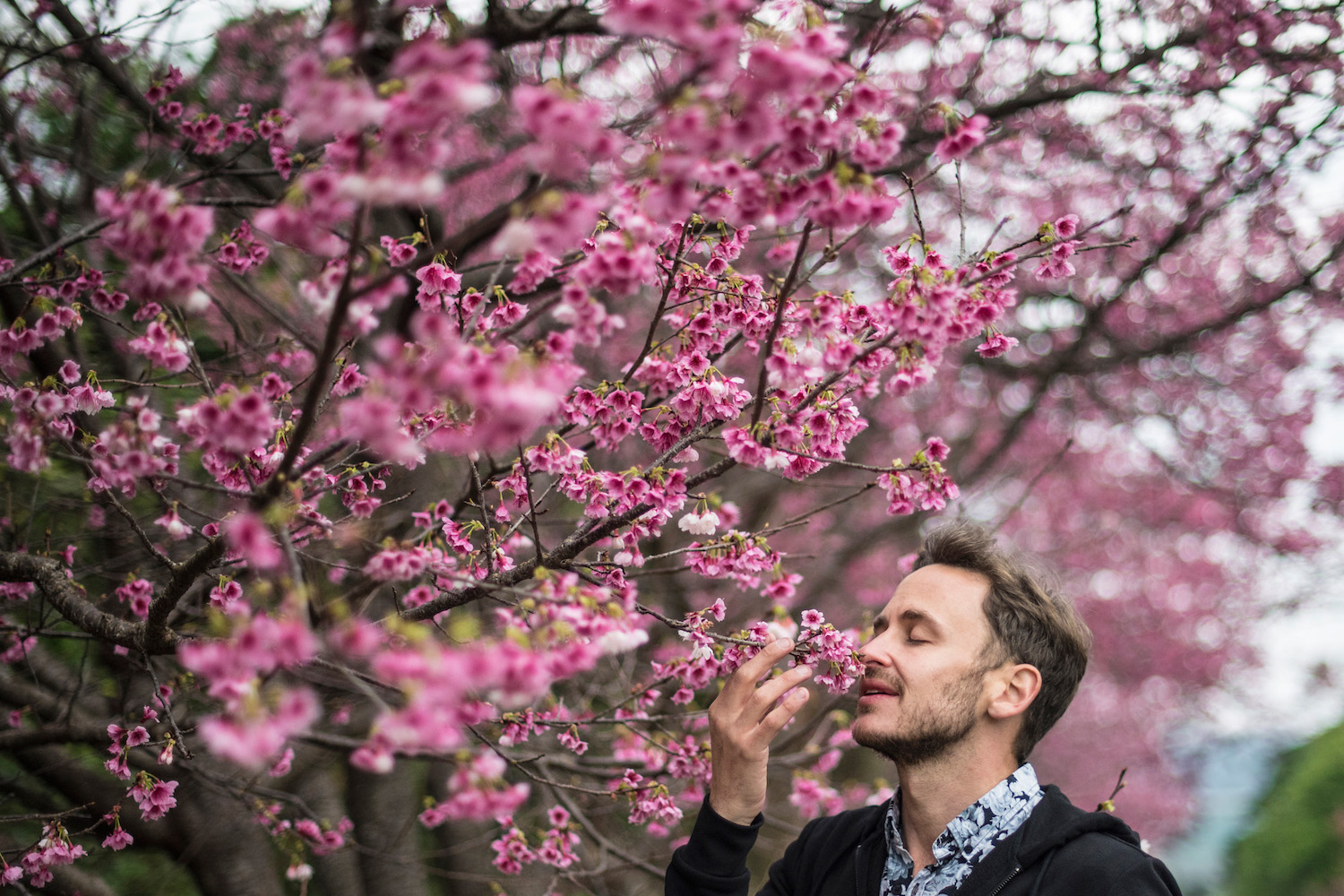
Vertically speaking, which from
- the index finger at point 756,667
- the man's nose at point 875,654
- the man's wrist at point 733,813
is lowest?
the man's wrist at point 733,813

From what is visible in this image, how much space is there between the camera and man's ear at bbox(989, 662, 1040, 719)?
99.0 inches

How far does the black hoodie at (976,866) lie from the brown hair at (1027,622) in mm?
281

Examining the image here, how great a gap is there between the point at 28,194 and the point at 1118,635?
15125 mm

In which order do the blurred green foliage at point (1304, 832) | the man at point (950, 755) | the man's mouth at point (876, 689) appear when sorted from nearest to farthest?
1. the man at point (950, 755)
2. the man's mouth at point (876, 689)
3. the blurred green foliage at point (1304, 832)

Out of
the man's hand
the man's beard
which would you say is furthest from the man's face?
the man's hand

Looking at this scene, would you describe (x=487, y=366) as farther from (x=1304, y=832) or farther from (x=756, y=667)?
(x=1304, y=832)

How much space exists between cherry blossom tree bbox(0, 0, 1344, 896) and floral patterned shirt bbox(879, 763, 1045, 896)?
683 millimetres

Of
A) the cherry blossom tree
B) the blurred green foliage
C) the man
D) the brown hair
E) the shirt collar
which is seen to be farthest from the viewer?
the blurred green foliage

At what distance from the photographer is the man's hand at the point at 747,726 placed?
7.45ft

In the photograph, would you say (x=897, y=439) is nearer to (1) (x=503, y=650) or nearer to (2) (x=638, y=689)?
(2) (x=638, y=689)

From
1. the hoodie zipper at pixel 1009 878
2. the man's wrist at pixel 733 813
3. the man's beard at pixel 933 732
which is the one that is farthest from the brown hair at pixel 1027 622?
the man's wrist at pixel 733 813

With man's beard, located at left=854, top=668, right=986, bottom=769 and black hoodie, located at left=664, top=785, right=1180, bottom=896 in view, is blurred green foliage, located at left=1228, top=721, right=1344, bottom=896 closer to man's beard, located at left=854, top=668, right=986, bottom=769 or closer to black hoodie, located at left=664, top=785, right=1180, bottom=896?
black hoodie, located at left=664, top=785, right=1180, bottom=896

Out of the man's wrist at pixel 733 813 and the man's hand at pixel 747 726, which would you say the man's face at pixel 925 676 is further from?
the man's wrist at pixel 733 813

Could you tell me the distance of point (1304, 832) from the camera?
18516 mm
